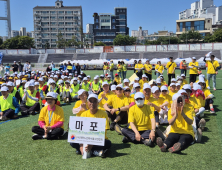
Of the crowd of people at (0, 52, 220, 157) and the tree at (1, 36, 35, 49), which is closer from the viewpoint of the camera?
the crowd of people at (0, 52, 220, 157)

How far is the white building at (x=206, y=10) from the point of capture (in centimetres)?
13976

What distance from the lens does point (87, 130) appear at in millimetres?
4375

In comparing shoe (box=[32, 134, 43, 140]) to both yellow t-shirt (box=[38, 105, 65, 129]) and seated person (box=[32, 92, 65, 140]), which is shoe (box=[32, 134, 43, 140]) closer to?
seated person (box=[32, 92, 65, 140])

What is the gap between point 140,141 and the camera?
17.1 feet

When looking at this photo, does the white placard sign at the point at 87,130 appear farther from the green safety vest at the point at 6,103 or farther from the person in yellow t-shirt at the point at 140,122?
the green safety vest at the point at 6,103

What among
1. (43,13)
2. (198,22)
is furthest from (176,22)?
(43,13)

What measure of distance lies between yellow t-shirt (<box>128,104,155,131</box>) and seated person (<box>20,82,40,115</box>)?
4915mm

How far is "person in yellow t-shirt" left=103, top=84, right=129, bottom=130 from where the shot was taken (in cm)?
647

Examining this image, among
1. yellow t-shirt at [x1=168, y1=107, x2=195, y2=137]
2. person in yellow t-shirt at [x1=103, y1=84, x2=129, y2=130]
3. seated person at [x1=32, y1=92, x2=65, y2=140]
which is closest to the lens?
yellow t-shirt at [x1=168, y1=107, x2=195, y2=137]

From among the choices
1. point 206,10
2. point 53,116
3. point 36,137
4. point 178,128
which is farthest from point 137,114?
point 206,10

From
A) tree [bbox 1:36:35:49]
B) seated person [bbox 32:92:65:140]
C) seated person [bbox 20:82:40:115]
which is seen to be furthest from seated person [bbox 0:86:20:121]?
tree [bbox 1:36:35:49]

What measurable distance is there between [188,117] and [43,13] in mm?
123113

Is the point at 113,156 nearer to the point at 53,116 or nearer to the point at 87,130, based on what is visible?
the point at 87,130

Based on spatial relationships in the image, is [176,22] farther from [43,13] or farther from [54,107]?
[54,107]
